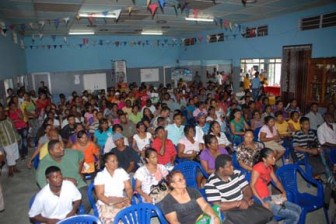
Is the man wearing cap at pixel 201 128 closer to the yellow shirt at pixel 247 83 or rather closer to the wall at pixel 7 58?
the wall at pixel 7 58

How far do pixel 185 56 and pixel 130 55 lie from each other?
3347 millimetres

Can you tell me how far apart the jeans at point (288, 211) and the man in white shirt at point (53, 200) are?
8.25 feet

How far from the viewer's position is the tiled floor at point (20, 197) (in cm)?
413

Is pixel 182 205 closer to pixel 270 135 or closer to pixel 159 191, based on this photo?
pixel 159 191

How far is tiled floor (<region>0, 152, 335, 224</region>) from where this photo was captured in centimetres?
413

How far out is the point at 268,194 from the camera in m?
3.64

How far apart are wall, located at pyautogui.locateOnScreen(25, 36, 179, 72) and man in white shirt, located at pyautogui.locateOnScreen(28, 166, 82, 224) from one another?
1280 centimetres

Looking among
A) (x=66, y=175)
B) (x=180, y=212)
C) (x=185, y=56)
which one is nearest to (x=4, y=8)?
(x=66, y=175)

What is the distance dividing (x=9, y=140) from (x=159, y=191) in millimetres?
3936

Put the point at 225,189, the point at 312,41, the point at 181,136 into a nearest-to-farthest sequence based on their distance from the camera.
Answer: the point at 225,189 < the point at 181,136 < the point at 312,41

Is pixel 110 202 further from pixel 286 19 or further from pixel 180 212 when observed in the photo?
pixel 286 19

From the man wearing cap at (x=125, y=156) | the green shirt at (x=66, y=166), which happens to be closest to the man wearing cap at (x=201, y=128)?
the man wearing cap at (x=125, y=156)

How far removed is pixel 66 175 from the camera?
3.94 metres

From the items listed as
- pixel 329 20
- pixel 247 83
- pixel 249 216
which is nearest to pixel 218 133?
pixel 249 216
